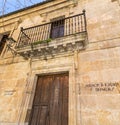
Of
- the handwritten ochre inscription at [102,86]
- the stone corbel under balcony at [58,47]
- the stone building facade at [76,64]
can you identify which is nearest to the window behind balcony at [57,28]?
the stone building facade at [76,64]

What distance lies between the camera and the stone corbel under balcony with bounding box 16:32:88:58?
4.70 m

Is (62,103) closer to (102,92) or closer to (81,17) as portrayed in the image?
(102,92)

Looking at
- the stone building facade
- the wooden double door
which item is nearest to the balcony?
the stone building facade

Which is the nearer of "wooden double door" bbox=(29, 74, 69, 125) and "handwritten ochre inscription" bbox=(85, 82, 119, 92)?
"handwritten ochre inscription" bbox=(85, 82, 119, 92)

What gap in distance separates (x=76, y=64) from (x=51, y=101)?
154 cm

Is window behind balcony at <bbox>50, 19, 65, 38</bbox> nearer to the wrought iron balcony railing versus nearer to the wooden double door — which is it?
the wrought iron balcony railing

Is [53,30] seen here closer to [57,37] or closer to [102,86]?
[57,37]

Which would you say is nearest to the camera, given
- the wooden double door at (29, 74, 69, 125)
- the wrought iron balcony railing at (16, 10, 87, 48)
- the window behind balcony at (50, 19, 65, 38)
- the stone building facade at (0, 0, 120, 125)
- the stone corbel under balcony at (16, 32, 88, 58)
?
the stone building facade at (0, 0, 120, 125)

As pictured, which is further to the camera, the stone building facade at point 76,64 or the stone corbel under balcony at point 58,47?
the stone corbel under balcony at point 58,47

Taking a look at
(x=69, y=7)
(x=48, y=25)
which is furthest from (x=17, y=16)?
(x=69, y=7)

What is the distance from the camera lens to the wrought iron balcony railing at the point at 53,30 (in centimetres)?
557

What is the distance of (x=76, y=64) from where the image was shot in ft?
14.9

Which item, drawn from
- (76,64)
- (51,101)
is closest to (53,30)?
(76,64)

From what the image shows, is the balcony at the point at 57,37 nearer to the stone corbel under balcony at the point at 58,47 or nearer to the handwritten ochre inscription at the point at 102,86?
the stone corbel under balcony at the point at 58,47
